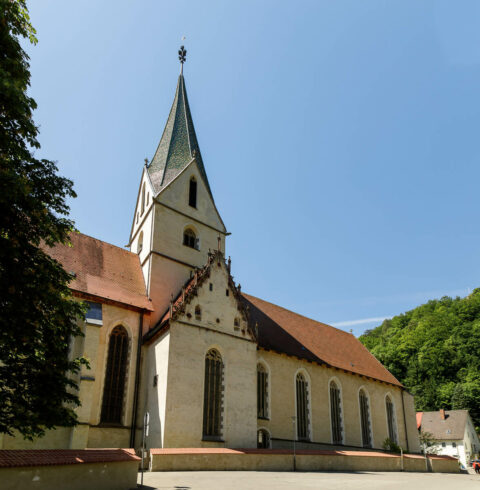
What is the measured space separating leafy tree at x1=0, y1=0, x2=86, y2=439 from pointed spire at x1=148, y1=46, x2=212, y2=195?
60.5 feet

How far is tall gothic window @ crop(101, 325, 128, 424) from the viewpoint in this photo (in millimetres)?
20047

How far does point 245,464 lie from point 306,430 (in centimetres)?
992

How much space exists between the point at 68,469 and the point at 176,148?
81.2 ft

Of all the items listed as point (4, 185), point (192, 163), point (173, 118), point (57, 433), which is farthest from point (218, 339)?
point (173, 118)

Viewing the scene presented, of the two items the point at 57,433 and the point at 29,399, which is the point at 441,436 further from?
the point at 29,399

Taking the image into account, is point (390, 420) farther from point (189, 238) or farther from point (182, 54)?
point (182, 54)

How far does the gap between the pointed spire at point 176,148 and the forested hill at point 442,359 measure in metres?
56.3

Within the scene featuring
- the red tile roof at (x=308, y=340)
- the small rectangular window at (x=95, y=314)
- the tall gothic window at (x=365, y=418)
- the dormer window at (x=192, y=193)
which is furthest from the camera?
the tall gothic window at (x=365, y=418)

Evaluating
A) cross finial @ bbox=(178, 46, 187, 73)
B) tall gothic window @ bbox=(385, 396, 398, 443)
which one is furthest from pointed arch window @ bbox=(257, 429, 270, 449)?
cross finial @ bbox=(178, 46, 187, 73)

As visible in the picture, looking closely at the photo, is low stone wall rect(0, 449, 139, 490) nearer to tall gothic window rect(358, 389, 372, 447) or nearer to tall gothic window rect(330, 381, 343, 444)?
tall gothic window rect(330, 381, 343, 444)

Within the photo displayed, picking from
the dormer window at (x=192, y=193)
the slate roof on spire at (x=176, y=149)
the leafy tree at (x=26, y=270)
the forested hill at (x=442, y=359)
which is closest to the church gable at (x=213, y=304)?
the dormer window at (x=192, y=193)

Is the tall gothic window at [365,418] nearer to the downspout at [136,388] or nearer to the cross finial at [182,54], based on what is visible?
the downspout at [136,388]

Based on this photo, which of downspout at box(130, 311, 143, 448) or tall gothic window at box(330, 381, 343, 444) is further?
tall gothic window at box(330, 381, 343, 444)

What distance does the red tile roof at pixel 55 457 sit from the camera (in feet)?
31.7
